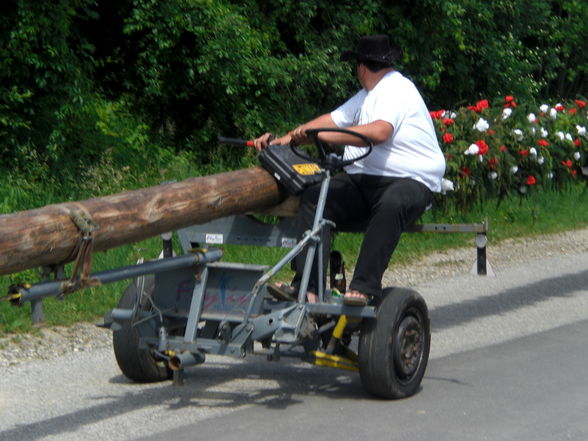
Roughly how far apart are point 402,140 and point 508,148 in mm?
2239

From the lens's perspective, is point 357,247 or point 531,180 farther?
point 357,247

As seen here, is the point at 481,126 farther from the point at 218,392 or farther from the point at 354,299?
the point at 218,392

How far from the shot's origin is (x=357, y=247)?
1074cm

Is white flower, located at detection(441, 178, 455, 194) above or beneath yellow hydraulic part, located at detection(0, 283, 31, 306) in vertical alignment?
above

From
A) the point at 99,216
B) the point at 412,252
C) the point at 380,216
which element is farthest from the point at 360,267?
the point at 412,252

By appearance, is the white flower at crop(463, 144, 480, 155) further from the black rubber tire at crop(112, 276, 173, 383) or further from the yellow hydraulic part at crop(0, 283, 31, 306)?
the yellow hydraulic part at crop(0, 283, 31, 306)

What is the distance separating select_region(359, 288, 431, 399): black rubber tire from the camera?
19.2 feet

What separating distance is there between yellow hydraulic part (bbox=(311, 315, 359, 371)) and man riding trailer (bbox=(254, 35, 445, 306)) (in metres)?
0.21

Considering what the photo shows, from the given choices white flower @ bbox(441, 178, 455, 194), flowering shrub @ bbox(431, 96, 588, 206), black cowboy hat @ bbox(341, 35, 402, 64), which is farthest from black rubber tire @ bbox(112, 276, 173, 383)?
flowering shrub @ bbox(431, 96, 588, 206)

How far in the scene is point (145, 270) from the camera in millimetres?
5395

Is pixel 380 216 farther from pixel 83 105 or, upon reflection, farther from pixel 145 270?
pixel 83 105

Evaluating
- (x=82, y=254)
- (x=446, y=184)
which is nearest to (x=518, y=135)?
(x=446, y=184)

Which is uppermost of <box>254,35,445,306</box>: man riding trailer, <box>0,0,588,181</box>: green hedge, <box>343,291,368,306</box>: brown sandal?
<box>0,0,588,181</box>: green hedge

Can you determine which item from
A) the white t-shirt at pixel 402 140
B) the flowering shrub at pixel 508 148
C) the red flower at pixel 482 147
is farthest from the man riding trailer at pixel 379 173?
the red flower at pixel 482 147
